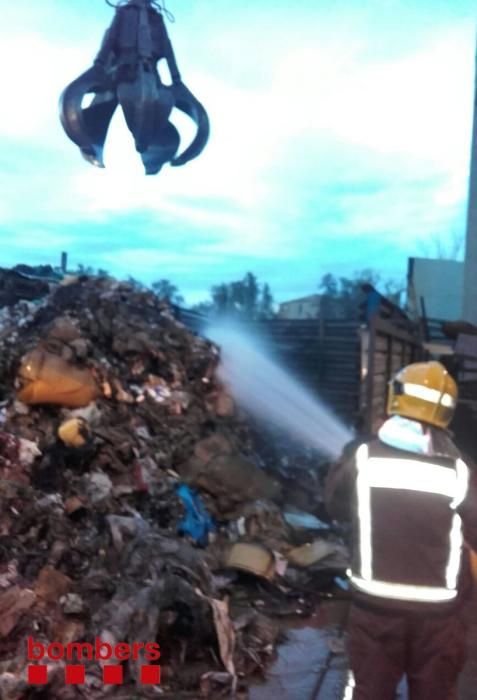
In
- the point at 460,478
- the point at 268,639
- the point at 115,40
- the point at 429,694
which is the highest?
the point at 115,40

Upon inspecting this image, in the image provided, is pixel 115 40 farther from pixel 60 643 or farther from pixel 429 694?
pixel 429 694

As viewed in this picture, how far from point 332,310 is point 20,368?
16.5 m

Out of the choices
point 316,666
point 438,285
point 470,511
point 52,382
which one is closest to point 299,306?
point 438,285

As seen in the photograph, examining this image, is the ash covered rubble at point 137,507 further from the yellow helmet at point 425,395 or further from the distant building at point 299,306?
the distant building at point 299,306

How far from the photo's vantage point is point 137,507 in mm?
5938

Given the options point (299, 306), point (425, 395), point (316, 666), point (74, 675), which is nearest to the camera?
point (425, 395)

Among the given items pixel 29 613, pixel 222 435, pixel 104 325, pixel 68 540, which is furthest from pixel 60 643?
pixel 104 325

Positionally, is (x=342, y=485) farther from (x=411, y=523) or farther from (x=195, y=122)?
(x=195, y=122)

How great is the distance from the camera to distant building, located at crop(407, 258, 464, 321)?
14.8 metres

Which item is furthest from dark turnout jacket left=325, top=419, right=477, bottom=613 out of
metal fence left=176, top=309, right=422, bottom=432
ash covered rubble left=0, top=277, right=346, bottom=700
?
metal fence left=176, top=309, right=422, bottom=432

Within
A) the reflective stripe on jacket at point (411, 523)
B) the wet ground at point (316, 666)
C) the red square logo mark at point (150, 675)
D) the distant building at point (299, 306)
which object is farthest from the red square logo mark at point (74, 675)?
the distant building at point (299, 306)

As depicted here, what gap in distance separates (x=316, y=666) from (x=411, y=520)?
224cm

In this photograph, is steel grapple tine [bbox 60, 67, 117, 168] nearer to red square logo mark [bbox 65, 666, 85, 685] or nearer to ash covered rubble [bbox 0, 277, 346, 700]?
ash covered rubble [bbox 0, 277, 346, 700]

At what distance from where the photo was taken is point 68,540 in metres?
5.09
